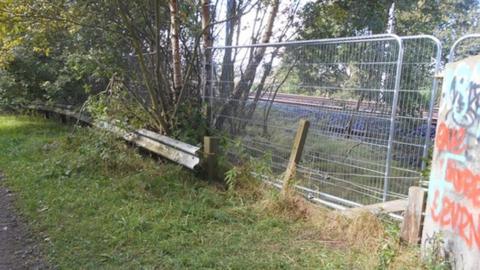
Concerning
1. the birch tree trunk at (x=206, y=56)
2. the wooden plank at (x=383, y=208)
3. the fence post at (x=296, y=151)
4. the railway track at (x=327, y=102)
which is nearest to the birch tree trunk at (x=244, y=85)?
the birch tree trunk at (x=206, y=56)

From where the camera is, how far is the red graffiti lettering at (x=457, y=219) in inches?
104

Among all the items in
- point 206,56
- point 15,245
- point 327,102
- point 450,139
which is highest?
point 206,56

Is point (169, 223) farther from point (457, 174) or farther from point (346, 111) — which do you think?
point (457, 174)

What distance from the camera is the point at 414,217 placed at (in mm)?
3318

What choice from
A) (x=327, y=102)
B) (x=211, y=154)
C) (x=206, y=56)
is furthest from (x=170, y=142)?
(x=327, y=102)

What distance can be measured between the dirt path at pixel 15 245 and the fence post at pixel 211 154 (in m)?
2.29

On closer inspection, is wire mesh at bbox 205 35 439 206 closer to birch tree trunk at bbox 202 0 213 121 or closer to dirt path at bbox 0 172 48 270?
birch tree trunk at bbox 202 0 213 121

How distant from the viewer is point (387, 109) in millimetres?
4047

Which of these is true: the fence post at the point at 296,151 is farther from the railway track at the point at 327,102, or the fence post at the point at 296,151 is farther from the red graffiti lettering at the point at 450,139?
the red graffiti lettering at the point at 450,139

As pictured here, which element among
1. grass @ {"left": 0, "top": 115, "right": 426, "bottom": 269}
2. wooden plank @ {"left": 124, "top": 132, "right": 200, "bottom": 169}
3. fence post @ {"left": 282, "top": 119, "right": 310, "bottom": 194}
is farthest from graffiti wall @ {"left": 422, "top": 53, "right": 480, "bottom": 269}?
wooden plank @ {"left": 124, "top": 132, "right": 200, "bottom": 169}

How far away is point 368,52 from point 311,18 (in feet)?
12.2

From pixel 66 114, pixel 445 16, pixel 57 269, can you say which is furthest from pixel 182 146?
pixel 445 16

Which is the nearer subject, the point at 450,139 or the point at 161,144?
the point at 450,139

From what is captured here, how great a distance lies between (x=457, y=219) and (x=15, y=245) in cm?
371
